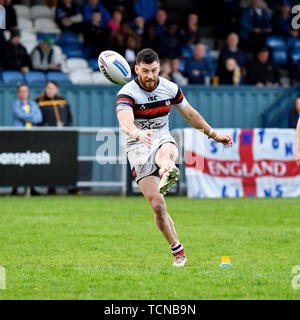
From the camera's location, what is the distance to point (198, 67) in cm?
2186

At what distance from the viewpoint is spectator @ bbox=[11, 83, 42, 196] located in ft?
60.7

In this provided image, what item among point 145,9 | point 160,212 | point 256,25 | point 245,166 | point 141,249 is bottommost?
point 141,249

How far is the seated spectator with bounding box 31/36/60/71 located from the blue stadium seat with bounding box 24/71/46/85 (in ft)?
0.49

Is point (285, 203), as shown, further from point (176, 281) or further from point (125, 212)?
point (176, 281)

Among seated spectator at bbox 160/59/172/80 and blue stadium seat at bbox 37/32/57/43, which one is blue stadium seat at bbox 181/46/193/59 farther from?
blue stadium seat at bbox 37/32/57/43

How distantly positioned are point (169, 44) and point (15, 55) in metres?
4.36

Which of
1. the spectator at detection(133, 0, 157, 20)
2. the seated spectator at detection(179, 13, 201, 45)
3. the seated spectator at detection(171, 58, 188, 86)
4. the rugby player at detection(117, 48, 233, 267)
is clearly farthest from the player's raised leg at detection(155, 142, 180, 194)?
the spectator at detection(133, 0, 157, 20)

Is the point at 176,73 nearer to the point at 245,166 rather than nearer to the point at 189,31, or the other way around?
the point at 189,31

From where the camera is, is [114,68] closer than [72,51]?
Yes

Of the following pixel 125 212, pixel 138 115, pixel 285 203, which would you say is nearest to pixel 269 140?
pixel 285 203

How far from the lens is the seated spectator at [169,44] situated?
22141 mm

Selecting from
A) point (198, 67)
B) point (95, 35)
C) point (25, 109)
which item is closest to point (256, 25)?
Result: point (198, 67)

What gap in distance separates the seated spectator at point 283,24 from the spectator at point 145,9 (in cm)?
378

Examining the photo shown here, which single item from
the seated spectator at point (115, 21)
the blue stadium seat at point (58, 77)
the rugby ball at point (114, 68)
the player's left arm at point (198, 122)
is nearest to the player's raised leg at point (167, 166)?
the player's left arm at point (198, 122)
